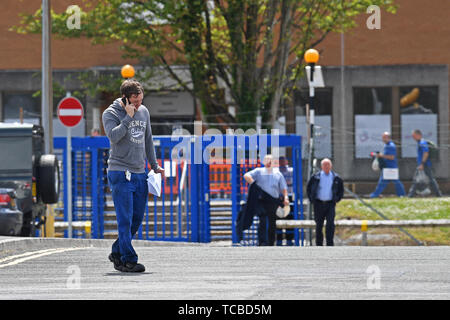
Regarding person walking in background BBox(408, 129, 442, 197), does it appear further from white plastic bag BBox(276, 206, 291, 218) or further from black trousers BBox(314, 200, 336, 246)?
white plastic bag BBox(276, 206, 291, 218)

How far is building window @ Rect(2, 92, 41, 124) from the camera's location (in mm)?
35344

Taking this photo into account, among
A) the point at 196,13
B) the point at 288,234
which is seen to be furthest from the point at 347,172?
the point at 196,13

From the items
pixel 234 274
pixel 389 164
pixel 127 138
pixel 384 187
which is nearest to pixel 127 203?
pixel 127 138

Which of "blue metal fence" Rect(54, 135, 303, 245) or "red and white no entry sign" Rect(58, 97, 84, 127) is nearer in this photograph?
"blue metal fence" Rect(54, 135, 303, 245)

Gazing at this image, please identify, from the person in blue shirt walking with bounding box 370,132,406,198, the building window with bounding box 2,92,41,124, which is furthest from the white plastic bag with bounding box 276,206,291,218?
the building window with bounding box 2,92,41,124

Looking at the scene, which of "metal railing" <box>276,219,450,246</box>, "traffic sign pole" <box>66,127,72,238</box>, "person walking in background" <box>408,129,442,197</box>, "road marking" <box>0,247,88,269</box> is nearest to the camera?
"road marking" <box>0,247,88,269</box>

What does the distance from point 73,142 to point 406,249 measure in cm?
918

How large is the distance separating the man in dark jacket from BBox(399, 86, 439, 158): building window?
15.1 m

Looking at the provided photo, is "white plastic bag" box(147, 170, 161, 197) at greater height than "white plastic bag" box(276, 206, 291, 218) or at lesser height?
greater

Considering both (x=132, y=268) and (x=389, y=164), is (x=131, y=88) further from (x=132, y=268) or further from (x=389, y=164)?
(x=389, y=164)

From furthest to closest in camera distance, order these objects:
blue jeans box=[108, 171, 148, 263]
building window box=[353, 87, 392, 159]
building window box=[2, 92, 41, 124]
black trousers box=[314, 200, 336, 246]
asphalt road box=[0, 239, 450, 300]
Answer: building window box=[2, 92, 41, 124]
building window box=[353, 87, 392, 159]
black trousers box=[314, 200, 336, 246]
blue jeans box=[108, 171, 148, 263]
asphalt road box=[0, 239, 450, 300]

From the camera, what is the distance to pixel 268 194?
720 inches

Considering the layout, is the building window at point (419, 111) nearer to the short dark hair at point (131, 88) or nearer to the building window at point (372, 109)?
the building window at point (372, 109)
